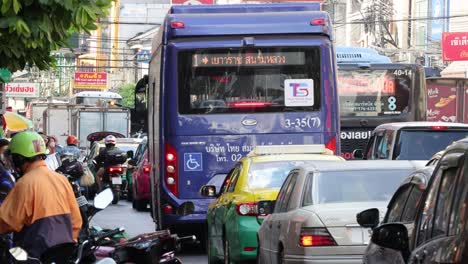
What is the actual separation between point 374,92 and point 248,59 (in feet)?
40.4

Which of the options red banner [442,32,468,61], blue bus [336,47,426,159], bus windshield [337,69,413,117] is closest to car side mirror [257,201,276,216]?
blue bus [336,47,426,159]

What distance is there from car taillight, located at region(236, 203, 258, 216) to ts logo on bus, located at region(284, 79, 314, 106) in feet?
13.6

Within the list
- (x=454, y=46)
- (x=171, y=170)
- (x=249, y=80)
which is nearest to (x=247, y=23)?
(x=249, y=80)

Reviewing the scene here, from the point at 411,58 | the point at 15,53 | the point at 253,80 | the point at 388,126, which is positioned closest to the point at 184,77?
the point at 253,80

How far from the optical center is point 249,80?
58.3 ft

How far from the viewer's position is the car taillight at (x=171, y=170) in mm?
17578

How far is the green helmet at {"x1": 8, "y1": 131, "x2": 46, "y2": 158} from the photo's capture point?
7.80 meters

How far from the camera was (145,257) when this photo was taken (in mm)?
8508

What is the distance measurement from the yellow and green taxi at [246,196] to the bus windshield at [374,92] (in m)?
13.9

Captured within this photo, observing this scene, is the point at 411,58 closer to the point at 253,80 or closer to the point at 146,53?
the point at 146,53

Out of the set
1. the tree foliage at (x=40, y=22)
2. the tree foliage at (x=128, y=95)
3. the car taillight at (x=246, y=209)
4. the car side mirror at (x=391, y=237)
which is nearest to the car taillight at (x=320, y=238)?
the tree foliage at (x=40, y=22)

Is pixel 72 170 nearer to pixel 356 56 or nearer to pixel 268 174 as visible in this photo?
pixel 268 174

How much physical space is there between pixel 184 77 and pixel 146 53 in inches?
2500

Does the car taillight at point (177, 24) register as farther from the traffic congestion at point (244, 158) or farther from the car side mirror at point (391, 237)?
the car side mirror at point (391, 237)
